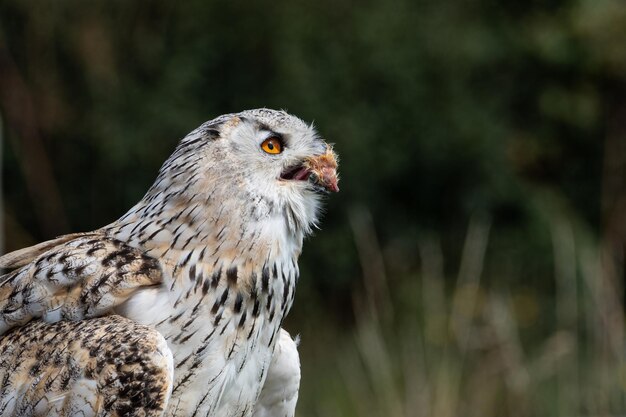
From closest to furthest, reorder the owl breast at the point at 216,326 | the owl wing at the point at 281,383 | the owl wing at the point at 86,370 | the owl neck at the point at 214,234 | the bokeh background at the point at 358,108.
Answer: the owl wing at the point at 86,370 < the owl breast at the point at 216,326 < the owl neck at the point at 214,234 < the owl wing at the point at 281,383 < the bokeh background at the point at 358,108

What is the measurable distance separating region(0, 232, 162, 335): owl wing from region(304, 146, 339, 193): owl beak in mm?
538

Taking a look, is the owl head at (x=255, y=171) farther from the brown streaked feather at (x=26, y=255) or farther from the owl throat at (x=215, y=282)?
the brown streaked feather at (x=26, y=255)

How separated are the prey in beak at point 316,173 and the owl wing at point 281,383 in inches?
20.4

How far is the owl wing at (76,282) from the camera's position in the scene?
3064 mm

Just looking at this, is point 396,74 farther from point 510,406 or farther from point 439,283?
point 510,406

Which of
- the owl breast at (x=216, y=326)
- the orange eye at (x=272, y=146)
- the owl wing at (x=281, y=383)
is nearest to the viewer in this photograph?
the owl breast at (x=216, y=326)

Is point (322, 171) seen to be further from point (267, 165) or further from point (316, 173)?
point (267, 165)

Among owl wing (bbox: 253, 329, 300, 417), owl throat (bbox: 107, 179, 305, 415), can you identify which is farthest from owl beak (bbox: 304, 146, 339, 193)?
owl wing (bbox: 253, 329, 300, 417)

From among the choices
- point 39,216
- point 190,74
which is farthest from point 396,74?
point 39,216

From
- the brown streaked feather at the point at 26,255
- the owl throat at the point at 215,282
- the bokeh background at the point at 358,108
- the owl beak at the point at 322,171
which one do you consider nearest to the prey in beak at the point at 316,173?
the owl beak at the point at 322,171

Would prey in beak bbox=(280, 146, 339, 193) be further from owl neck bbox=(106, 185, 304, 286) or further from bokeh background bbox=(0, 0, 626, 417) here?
bokeh background bbox=(0, 0, 626, 417)

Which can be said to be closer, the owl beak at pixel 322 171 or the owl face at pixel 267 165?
the owl face at pixel 267 165

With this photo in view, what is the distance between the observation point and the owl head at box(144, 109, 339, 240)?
317 centimetres

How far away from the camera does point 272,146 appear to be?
3268mm
